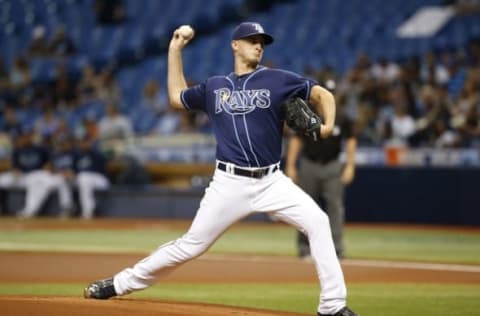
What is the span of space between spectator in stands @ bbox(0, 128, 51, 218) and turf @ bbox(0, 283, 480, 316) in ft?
35.9

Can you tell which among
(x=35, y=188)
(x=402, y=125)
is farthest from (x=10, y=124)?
(x=402, y=125)

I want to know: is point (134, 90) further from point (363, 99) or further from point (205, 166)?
point (363, 99)

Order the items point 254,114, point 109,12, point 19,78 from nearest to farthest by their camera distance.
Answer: point 254,114 < point 19,78 < point 109,12

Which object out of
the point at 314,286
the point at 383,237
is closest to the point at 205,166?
the point at 383,237

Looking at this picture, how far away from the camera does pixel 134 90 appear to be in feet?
77.4

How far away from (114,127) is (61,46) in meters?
5.36

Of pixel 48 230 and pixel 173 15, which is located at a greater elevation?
pixel 173 15

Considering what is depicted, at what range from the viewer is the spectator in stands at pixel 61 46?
24578 mm

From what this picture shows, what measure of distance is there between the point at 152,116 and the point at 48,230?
16.3 ft

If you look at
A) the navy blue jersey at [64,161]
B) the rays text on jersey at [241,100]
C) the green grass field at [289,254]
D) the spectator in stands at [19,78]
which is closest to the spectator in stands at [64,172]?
the navy blue jersey at [64,161]

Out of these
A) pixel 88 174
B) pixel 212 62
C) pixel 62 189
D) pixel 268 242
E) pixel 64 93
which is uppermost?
pixel 212 62

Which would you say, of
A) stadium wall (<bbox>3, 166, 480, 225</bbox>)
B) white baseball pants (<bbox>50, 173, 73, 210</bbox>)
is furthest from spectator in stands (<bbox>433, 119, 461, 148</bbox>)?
white baseball pants (<bbox>50, 173, 73, 210</bbox>)

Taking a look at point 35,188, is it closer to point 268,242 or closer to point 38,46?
point 38,46

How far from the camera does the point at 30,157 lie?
20391 mm
